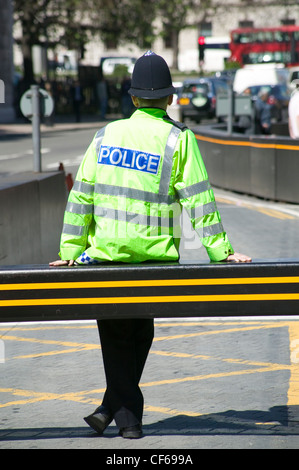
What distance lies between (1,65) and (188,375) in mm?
36534

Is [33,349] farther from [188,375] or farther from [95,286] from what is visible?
[95,286]

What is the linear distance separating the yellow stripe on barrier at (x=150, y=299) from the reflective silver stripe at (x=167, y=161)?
534 millimetres

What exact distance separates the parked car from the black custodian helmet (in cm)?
2826

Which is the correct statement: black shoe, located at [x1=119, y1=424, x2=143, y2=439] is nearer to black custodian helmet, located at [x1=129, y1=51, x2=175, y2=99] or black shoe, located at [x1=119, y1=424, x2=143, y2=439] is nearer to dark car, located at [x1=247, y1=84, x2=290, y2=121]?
black custodian helmet, located at [x1=129, y1=51, x2=175, y2=99]

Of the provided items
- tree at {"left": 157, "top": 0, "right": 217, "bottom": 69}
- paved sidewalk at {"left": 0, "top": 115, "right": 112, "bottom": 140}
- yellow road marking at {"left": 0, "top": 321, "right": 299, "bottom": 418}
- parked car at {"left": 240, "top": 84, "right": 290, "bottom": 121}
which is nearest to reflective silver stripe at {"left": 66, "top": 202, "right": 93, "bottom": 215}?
yellow road marking at {"left": 0, "top": 321, "right": 299, "bottom": 418}

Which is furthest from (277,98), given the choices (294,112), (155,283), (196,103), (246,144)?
(155,283)

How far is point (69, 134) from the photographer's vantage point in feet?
115

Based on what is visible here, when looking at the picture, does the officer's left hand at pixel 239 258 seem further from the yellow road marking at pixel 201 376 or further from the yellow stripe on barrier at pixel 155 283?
the yellow road marking at pixel 201 376

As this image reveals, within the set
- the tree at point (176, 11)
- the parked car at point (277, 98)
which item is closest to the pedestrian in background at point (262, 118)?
the parked car at point (277, 98)

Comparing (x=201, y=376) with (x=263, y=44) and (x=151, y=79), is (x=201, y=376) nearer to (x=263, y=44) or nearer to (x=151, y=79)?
(x=151, y=79)

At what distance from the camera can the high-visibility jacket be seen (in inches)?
178

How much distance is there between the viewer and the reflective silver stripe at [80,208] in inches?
180

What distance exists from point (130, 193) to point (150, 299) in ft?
1.72

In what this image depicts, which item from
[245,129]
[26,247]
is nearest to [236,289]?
[26,247]
